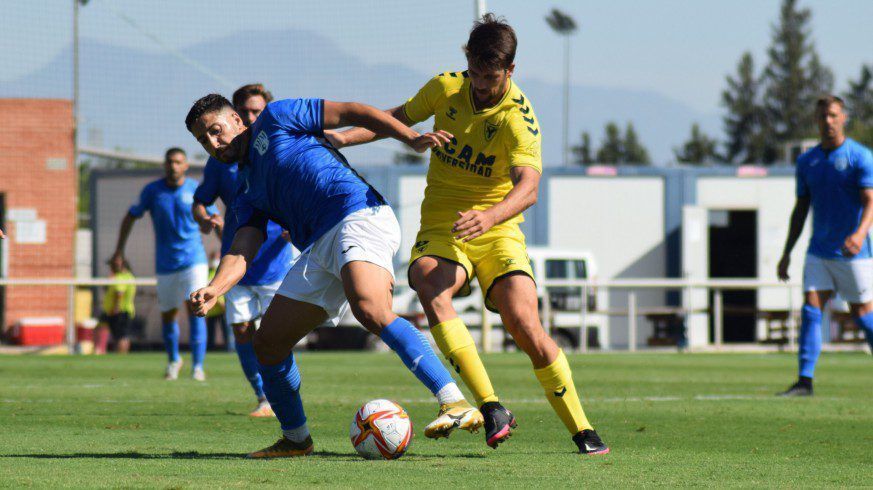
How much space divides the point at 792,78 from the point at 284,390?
82785 millimetres

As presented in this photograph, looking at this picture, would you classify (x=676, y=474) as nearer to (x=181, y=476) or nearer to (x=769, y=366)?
(x=181, y=476)

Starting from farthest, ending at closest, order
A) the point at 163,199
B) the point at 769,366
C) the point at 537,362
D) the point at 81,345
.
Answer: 1. the point at 81,345
2. the point at 769,366
3. the point at 163,199
4. the point at 537,362

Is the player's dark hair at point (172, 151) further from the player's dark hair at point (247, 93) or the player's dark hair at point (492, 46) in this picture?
the player's dark hair at point (492, 46)

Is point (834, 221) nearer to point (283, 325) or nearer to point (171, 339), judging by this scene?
point (283, 325)

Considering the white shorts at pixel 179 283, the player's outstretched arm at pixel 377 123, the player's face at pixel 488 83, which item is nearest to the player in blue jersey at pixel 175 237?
the white shorts at pixel 179 283

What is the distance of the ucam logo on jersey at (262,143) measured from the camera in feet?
19.5

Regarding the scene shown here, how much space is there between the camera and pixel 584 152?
103312mm

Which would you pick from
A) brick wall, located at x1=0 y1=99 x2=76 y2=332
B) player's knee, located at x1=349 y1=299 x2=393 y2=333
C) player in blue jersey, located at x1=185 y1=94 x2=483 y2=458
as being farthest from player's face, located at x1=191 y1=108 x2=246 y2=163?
brick wall, located at x1=0 y1=99 x2=76 y2=332

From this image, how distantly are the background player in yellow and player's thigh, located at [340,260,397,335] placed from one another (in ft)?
1.61

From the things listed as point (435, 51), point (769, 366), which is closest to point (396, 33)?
point (435, 51)

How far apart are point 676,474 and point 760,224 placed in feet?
79.7

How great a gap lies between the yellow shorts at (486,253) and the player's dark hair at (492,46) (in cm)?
88

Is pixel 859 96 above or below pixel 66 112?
above

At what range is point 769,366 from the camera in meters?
16.0
